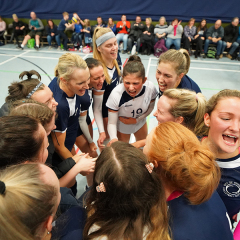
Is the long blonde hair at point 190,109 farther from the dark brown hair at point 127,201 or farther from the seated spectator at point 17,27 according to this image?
the seated spectator at point 17,27

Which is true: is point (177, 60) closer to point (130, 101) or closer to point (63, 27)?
point (130, 101)

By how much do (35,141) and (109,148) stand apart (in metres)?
0.58

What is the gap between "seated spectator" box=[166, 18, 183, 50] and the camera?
8516mm

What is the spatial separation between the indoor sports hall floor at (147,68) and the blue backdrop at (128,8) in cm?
276

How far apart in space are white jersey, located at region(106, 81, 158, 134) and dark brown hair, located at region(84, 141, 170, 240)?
4.62 ft

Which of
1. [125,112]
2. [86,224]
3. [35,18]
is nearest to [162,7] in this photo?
[35,18]

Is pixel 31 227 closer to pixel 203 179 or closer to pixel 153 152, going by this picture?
pixel 153 152

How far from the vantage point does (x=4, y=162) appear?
1.22 meters

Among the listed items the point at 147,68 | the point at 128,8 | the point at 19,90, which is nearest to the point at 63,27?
the point at 128,8

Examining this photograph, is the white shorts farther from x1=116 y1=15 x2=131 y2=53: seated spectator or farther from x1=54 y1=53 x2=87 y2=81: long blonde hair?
x1=116 y1=15 x2=131 y2=53: seated spectator

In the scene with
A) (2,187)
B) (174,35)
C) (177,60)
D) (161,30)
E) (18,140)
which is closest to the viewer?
(2,187)

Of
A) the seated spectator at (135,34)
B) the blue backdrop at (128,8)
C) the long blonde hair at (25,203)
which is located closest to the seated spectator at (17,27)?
the blue backdrop at (128,8)

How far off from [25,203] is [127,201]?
493 millimetres

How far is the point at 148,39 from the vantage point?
8.66 metres
